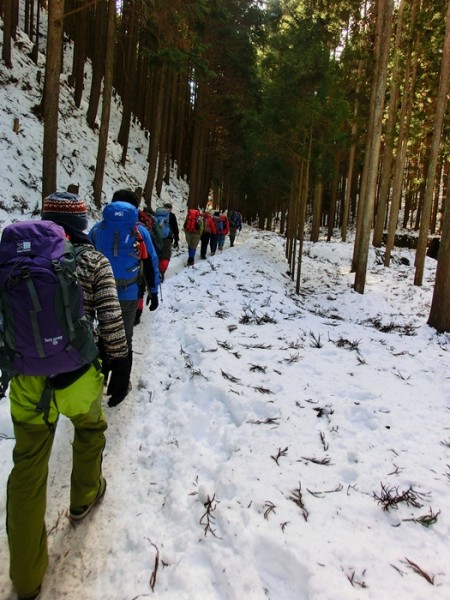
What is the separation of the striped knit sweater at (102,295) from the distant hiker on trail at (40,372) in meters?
0.27

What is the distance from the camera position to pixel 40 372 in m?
2.09

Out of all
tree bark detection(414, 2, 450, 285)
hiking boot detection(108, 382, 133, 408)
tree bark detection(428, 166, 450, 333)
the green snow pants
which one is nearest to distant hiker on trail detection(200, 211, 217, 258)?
tree bark detection(414, 2, 450, 285)

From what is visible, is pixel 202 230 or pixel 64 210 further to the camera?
pixel 202 230

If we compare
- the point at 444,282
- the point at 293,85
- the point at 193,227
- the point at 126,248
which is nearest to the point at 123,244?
the point at 126,248

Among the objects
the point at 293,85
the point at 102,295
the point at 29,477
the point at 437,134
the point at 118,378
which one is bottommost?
the point at 29,477

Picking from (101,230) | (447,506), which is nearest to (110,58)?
(101,230)

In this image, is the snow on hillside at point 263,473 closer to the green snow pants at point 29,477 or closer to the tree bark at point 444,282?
the green snow pants at point 29,477

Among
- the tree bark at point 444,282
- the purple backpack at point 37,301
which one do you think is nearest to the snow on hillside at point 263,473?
the purple backpack at point 37,301

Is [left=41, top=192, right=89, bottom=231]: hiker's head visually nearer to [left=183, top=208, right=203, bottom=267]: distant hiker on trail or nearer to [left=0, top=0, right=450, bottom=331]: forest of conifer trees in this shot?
[left=0, top=0, right=450, bottom=331]: forest of conifer trees

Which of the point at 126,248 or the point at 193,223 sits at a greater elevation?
the point at 193,223

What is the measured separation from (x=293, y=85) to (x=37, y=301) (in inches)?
575

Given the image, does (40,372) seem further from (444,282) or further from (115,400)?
(444,282)

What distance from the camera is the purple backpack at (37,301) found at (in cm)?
195

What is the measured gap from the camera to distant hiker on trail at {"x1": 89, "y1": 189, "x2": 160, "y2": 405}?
416 centimetres
